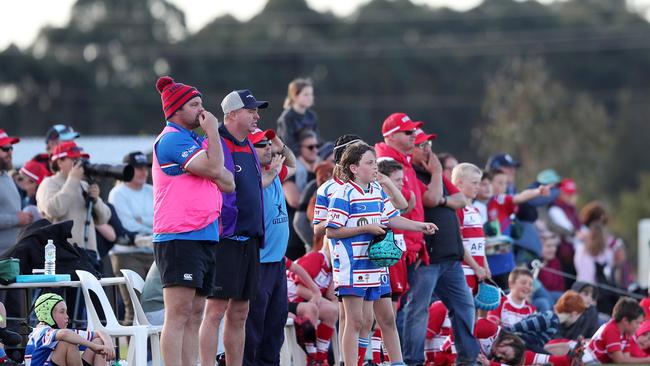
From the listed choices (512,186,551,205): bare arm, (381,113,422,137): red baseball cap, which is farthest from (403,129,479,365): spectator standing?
(512,186,551,205): bare arm

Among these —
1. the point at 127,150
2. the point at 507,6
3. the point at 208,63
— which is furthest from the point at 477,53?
the point at 127,150

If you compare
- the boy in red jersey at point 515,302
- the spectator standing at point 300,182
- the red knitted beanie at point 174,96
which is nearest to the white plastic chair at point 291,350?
the spectator standing at point 300,182

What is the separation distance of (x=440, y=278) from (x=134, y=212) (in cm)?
336

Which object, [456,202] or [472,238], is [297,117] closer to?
[472,238]

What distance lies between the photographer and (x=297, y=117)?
13273 mm

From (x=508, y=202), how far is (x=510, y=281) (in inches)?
64.9

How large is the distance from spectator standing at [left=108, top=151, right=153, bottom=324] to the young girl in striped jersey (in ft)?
10.6

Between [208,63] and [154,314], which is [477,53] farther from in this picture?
[154,314]

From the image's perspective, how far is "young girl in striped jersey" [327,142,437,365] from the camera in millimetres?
9555

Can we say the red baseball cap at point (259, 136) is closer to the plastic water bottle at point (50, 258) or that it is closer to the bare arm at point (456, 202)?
the plastic water bottle at point (50, 258)

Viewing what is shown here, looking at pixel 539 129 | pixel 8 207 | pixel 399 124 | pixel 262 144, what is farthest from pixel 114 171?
pixel 539 129

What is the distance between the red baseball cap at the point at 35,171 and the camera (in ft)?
41.8

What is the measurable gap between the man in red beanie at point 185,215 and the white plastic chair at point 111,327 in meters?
1.02

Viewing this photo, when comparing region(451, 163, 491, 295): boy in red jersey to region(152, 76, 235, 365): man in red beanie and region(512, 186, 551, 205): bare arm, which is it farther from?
region(152, 76, 235, 365): man in red beanie
